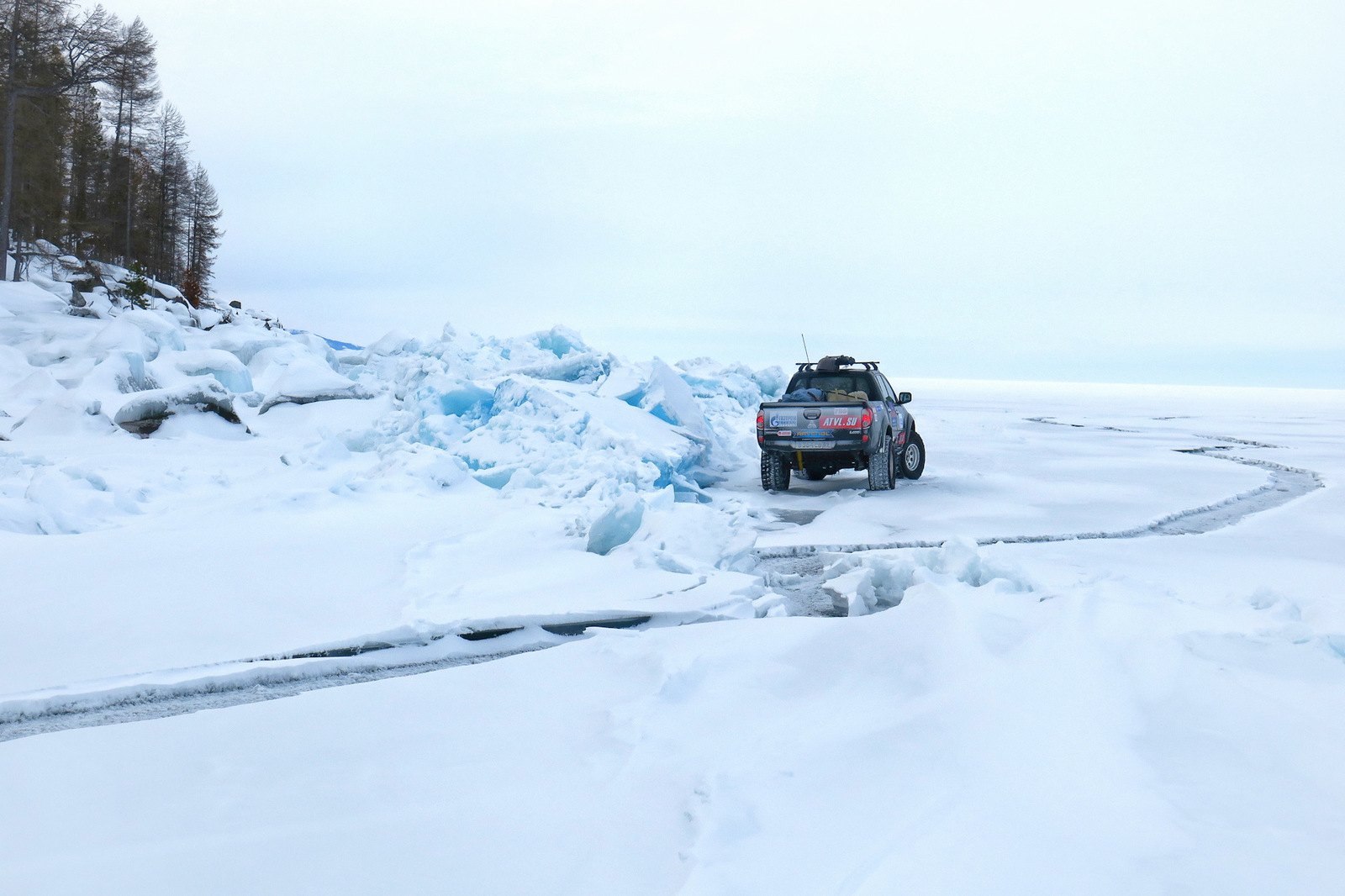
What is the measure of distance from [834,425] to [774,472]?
1327mm

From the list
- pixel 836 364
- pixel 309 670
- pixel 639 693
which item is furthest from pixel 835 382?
pixel 309 670

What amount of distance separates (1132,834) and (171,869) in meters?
3.03

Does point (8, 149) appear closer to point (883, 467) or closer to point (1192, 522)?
point (883, 467)

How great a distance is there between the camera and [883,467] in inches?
470

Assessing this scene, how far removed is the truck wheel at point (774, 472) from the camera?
39.8ft

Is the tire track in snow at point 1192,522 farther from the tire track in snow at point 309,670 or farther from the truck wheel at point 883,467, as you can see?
the truck wheel at point 883,467

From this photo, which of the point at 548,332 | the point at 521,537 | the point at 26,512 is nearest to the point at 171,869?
the point at 521,537

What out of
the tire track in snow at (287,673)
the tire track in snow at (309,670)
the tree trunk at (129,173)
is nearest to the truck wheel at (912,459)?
the tire track in snow at (309,670)

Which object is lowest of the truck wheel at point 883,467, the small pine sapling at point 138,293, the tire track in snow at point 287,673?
the tire track in snow at point 287,673

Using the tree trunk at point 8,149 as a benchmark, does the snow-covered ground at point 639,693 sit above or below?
below

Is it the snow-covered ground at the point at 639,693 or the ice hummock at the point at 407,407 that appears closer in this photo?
the snow-covered ground at the point at 639,693

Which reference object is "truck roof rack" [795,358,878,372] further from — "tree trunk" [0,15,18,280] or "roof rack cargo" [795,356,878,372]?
"tree trunk" [0,15,18,280]

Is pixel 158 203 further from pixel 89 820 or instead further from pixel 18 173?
pixel 89 820

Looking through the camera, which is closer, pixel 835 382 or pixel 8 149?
pixel 835 382
